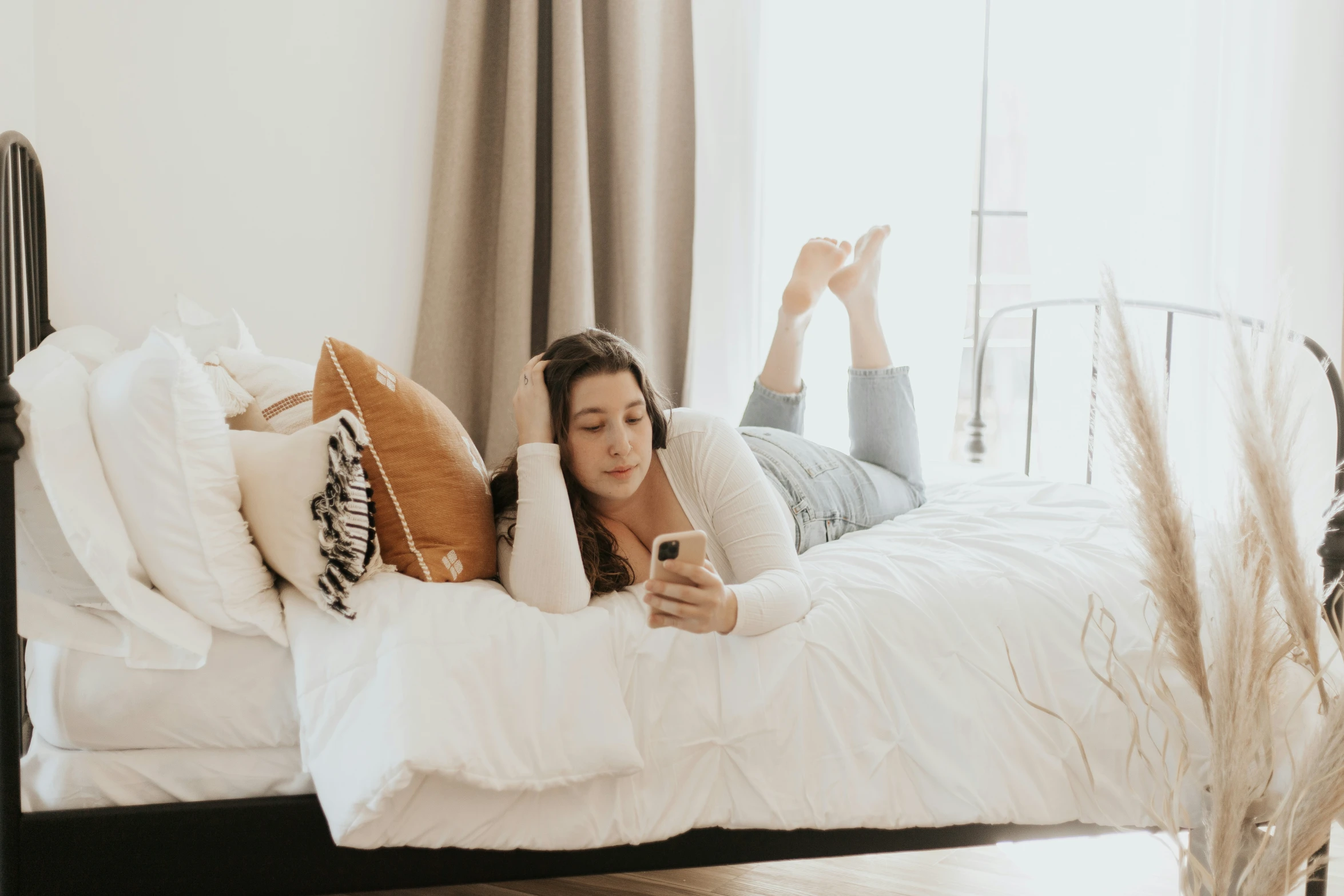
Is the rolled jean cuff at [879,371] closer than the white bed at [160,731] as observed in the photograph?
No

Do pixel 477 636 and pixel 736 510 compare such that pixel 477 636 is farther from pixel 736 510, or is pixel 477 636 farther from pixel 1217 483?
pixel 1217 483

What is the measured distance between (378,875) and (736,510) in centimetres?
65

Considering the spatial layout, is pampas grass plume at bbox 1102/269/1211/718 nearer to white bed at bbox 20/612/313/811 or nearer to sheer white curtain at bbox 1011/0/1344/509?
white bed at bbox 20/612/313/811

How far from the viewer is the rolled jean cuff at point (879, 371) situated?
1972 millimetres

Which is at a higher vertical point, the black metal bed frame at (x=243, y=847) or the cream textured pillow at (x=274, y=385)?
the cream textured pillow at (x=274, y=385)

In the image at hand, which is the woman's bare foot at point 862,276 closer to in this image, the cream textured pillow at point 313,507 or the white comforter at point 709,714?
the white comforter at point 709,714

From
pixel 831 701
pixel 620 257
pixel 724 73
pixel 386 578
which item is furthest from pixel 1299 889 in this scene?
pixel 724 73

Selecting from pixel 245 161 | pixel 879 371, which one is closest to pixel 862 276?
pixel 879 371

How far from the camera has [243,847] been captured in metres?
1.02

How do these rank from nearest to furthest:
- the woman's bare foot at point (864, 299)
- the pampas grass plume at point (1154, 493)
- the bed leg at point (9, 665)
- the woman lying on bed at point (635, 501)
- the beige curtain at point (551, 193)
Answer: the pampas grass plume at point (1154, 493)
the bed leg at point (9, 665)
the woman lying on bed at point (635, 501)
the woman's bare foot at point (864, 299)
the beige curtain at point (551, 193)

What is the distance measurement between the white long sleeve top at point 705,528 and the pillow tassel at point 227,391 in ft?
1.45

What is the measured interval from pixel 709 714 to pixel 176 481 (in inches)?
25.9

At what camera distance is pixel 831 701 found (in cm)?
114

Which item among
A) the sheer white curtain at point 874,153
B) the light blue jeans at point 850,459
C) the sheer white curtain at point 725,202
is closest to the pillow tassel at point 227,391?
the light blue jeans at point 850,459
